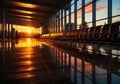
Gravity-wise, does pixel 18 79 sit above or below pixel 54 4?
below

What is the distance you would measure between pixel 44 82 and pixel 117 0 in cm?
845

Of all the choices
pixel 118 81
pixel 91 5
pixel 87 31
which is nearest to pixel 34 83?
pixel 118 81

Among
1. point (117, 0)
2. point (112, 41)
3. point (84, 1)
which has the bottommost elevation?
point (112, 41)

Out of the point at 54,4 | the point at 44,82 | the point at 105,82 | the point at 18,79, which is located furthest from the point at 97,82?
the point at 54,4

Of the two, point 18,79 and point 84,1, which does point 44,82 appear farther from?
point 84,1

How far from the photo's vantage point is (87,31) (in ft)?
27.4

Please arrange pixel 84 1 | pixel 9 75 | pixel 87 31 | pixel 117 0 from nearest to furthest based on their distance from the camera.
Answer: pixel 9 75, pixel 87 31, pixel 117 0, pixel 84 1

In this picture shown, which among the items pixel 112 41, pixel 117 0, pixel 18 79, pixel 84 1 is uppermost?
pixel 84 1

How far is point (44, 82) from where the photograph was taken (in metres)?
2.64

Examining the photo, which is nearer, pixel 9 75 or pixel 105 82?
pixel 105 82

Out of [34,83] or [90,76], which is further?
[90,76]

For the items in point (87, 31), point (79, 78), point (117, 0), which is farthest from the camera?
point (117, 0)

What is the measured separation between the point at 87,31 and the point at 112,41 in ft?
10.0

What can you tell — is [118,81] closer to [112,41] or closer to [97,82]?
[97,82]
